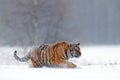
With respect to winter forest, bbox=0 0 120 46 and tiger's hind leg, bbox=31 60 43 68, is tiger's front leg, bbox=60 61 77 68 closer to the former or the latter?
tiger's hind leg, bbox=31 60 43 68

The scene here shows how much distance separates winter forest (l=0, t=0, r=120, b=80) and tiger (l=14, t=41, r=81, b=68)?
7.27 m

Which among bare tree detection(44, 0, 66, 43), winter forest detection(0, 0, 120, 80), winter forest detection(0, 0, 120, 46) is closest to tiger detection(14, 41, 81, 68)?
winter forest detection(0, 0, 120, 80)

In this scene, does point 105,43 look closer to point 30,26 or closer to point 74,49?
point 30,26

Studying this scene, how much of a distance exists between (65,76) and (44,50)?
2.72m

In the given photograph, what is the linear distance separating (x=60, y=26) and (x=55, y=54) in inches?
766

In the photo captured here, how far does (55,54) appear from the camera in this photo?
443 inches

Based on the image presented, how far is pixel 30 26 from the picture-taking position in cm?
2953

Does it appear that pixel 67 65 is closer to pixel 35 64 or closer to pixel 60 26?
pixel 35 64

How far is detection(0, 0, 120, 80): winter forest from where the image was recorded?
27609mm

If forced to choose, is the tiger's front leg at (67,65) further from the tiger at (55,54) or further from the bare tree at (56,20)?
the bare tree at (56,20)

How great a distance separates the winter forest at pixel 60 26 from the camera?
90.6 ft

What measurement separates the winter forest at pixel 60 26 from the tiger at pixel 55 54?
7.27m

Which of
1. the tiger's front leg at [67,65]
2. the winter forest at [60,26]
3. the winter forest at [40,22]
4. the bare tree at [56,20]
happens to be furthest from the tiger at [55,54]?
the bare tree at [56,20]

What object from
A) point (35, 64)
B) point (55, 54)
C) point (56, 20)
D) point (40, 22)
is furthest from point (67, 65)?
point (56, 20)
